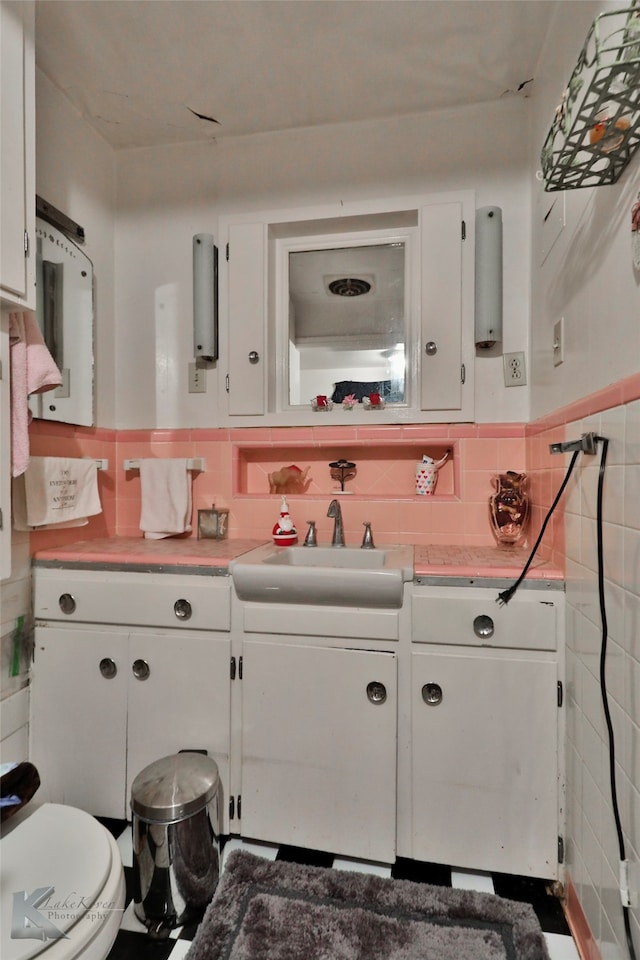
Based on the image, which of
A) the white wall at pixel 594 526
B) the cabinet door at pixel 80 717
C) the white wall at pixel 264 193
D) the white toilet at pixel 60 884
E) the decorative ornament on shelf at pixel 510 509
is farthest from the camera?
the white wall at pixel 264 193

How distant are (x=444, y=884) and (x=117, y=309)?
2321mm

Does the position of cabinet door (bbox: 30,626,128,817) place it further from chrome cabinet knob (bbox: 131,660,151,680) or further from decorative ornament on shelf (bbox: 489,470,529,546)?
decorative ornament on shelf (bbox: 489,470,529,546)

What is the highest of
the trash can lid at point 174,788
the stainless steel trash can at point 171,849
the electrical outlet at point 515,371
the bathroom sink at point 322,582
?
the electrical outlet at point 515,371

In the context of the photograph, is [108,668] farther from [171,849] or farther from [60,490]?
[60,490]

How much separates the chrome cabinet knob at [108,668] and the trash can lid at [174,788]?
0.32m

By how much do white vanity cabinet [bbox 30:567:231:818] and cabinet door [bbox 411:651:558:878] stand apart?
572mm

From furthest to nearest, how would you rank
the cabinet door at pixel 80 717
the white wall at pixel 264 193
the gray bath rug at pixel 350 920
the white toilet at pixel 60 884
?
the white wall at pixel 264 193 < the cabinet door at pixel 80 717 < the gray bath rug at pixel 350 920 < the white toilet at pixel 60 884

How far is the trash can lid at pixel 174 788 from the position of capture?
112 centimetres

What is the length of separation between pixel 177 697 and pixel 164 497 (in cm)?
78

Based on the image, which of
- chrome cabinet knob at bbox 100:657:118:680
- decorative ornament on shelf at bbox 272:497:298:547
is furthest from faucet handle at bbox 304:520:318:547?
chrome cabinet knob at bbox 100:657:118:680

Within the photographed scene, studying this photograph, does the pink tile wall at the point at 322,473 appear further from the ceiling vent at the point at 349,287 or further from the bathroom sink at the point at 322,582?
the ceiling vent at the point at 349,287

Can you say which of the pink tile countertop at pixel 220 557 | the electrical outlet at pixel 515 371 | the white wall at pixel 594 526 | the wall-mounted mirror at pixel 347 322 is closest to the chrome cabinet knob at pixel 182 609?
the pink tile countertop at pixel 220 557

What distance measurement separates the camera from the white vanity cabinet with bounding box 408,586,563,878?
1.19 metres

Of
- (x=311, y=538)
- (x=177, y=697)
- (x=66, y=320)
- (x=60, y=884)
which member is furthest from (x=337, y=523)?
(x=66, y=320)
